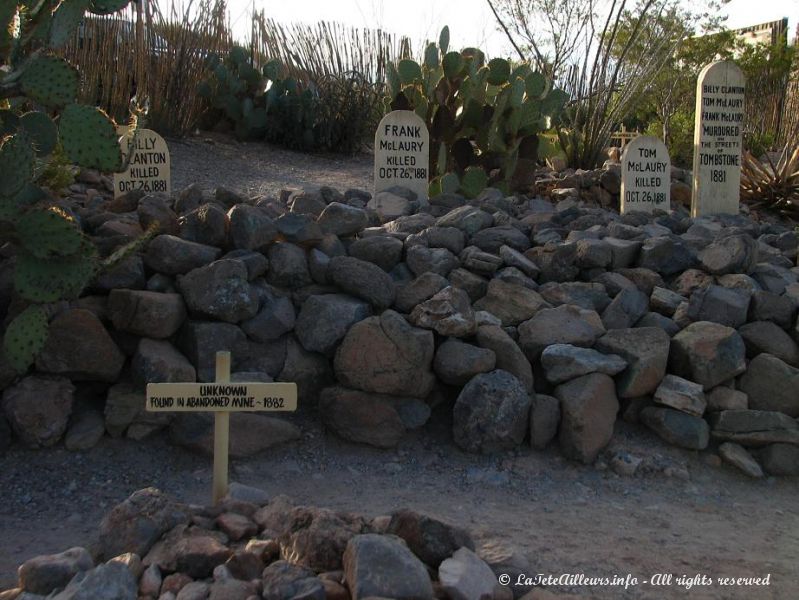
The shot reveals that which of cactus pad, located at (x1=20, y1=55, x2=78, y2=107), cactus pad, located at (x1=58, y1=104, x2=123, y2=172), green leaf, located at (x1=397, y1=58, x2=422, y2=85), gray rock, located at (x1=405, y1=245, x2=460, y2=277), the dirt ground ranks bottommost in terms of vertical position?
the dirt ground

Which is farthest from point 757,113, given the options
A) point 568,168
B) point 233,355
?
point 233,355

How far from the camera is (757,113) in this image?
15492mm

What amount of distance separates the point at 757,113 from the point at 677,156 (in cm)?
580

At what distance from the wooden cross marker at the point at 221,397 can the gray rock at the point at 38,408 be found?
0.96 m

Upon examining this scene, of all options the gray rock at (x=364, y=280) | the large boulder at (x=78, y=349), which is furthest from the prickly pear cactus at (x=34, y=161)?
the gray rock at (x=364, y=280)

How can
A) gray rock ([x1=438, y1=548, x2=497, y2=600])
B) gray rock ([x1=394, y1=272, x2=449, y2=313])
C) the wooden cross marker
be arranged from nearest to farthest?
gray rock ([x1=438, y1=548, x2=497, y2=600]) < the wooden cross marker < gray rock ([x1=394, y1=272, x2=449, y2=313])

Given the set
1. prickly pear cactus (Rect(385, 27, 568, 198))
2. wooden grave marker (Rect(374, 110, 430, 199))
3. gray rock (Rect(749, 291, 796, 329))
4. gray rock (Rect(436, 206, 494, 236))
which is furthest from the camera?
prickly pear cactus (Rect(385, 27, 568, 198))

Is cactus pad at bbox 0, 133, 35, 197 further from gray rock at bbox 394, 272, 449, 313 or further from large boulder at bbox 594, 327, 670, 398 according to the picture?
large boulder at bbox 594, 327, 670, 398

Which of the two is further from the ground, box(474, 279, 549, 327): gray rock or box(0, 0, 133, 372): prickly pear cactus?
box(0, 0, 133, 372): prickly pear cactus

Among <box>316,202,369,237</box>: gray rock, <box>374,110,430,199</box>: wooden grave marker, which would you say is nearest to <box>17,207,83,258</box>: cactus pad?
<box>316,202,369,237</box>: gray rock

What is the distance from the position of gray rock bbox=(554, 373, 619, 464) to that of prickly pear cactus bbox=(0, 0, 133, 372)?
6.88ft

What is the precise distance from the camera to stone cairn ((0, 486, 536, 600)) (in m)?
2.33

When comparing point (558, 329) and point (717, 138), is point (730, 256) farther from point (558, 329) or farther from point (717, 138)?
point (717, 138)

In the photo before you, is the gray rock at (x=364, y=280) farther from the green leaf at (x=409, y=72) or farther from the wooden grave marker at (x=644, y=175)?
the green leaf at (x=409, y=72)
